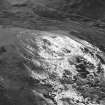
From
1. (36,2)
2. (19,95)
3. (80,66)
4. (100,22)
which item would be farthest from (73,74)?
(36,2)

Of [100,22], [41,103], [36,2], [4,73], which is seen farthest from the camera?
[36,2]

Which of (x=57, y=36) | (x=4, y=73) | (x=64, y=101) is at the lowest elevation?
(x=64, y=101)

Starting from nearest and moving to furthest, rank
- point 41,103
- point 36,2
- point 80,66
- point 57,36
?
point 41,103 < point 80,66 < point 57,36 < point 36,2

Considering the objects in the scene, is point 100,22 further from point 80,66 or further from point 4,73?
point 4,73

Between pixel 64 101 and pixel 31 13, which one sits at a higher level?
pixel 31 13

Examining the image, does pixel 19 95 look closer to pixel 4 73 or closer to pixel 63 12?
pixel 4 73

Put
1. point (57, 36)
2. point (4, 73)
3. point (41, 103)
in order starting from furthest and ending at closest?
point (57, 36), point (4, 73), point (41, 103)

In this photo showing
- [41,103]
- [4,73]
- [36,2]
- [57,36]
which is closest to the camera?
[41,103]

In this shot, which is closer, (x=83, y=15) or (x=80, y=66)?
(x=80, y=66)

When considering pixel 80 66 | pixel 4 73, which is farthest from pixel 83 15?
pixel 4 73
